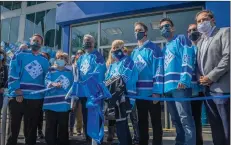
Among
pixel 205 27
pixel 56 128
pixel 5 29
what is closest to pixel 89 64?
pixel 56 128

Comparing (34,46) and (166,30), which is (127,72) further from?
(34,46)

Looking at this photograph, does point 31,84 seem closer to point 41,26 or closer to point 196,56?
point 196,56

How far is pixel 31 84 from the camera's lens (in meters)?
4.70

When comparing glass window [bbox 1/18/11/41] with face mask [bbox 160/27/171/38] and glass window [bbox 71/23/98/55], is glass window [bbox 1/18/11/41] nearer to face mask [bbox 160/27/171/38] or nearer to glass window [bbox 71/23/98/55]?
glass window [bbox 71/23/98/55]

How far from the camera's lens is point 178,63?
3.91 m

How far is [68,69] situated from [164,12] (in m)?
4.44

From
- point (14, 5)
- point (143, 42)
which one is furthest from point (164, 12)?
point (14, 5)

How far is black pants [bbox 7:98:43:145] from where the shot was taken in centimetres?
446

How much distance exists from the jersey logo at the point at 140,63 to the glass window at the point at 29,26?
15320mm

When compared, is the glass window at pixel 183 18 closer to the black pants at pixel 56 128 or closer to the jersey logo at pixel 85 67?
the jersey logo at pixel 85 67

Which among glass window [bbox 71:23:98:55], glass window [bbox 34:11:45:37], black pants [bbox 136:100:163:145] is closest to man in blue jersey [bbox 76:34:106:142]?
black pants [bbox 136:100:163:145]

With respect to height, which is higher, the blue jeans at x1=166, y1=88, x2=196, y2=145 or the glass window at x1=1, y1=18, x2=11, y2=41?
the glass window at x1=1, y1=18, x2=11, y2=41

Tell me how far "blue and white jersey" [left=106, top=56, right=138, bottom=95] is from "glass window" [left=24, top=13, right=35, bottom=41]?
15.4 meters

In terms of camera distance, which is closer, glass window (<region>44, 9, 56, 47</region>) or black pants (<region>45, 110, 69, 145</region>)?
black pants (<region>45, 110, 69, 145</region>)
